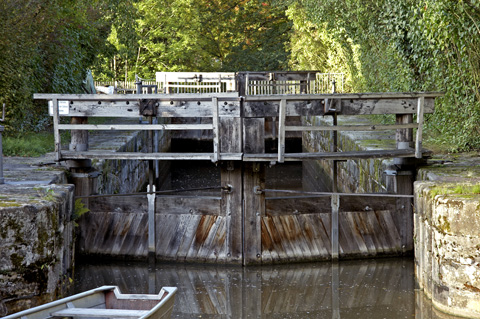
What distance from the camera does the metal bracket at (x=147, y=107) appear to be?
9680 mm

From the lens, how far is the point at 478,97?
38.3 feet

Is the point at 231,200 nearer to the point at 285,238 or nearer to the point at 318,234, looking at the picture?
the point at 285,238

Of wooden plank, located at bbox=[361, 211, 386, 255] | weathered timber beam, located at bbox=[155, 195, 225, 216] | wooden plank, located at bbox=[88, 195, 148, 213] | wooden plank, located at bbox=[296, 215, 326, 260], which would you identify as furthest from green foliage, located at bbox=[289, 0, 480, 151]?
wooden plank, located at bbox=[88, 195, 148, 213]

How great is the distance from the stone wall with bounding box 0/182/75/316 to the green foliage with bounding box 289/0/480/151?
250 inches

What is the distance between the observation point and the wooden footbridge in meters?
9.69

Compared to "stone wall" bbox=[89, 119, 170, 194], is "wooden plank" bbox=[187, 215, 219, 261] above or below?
below

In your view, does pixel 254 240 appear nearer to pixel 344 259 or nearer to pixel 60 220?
pixel 344 259

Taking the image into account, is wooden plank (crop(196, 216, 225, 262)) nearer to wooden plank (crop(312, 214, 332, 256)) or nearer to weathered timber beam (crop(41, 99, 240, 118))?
wooden plank (crop(312, 214, 332, 256))

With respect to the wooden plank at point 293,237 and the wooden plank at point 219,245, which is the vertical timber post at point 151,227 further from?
the wooden plank at point 293,237

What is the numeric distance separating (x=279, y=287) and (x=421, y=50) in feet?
23.4

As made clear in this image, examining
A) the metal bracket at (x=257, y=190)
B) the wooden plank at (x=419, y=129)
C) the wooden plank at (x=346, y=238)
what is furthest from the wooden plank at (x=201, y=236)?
the wooden plank at (x=419, y=129)

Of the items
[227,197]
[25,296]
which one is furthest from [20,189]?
[227,197]

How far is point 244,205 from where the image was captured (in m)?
10.1

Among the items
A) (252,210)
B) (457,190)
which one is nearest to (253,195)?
(252,210)
